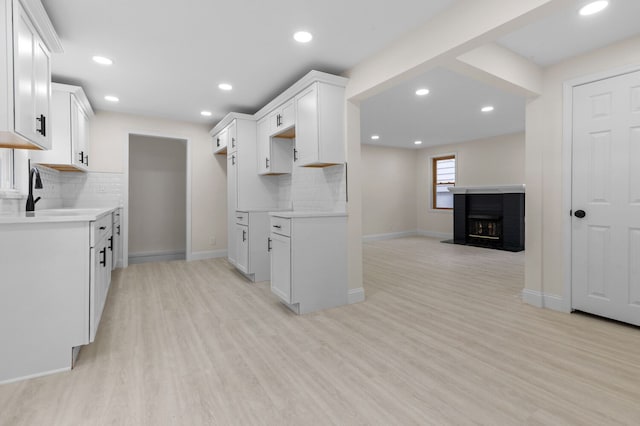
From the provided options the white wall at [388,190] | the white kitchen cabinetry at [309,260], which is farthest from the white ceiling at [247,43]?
the white wall at [388,190]

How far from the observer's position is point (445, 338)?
2.38m

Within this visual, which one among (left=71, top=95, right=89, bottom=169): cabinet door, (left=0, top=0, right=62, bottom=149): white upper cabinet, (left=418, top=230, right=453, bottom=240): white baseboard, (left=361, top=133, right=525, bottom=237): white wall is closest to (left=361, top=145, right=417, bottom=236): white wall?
(left=361, top=133, right=525, bottom=237): white wall

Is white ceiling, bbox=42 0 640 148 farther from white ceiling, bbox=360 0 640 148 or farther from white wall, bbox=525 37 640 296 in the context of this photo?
white wall, bbox=525 37 640 296

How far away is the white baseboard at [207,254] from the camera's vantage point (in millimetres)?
5484

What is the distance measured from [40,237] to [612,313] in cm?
435

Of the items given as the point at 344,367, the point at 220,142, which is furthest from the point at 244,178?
the point at 344,367

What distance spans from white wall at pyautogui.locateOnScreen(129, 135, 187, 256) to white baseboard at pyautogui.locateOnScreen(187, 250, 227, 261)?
75 cm

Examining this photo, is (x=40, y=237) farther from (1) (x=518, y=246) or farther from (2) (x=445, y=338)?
(1) (x=518, y=246)

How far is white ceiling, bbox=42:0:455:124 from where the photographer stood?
226 cm

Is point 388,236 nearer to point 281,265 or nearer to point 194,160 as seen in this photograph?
point 194,160

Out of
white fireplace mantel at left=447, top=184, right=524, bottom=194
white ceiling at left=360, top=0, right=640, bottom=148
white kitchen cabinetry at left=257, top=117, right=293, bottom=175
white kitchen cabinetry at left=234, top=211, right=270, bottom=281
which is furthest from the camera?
white fireplace mantel at left=447, top=184, right=524, bottom=194

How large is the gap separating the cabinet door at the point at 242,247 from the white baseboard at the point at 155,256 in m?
2.19

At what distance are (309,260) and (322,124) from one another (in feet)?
4.46

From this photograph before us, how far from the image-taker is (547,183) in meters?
3.05
